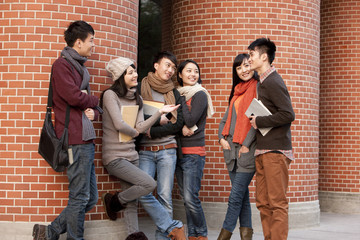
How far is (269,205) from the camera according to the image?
515cm

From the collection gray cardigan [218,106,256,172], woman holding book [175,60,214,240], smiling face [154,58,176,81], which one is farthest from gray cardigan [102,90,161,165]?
gray cardigan [218,106,256,172]

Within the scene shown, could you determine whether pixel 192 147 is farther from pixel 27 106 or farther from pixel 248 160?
pixel 27 106

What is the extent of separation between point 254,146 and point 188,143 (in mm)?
785

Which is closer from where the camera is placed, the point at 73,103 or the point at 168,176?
the point at 73,103

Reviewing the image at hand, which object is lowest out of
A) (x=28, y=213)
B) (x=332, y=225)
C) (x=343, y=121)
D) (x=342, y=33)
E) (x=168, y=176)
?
(x=332, y=225)

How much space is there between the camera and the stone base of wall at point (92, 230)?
5.41m

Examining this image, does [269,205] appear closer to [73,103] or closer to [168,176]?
[168,176]

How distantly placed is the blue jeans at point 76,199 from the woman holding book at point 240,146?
1.50 meters

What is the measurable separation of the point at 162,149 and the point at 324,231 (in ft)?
10.7

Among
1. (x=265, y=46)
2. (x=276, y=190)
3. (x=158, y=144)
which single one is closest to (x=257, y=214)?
(x=158, y=144)

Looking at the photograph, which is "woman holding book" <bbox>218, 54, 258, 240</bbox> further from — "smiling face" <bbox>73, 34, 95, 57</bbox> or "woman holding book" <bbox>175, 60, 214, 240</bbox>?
"smiling face" <bbox>73, 34, 95, 57</bbox>

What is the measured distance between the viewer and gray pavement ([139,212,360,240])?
7.14 metres

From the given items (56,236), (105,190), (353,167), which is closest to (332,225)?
(353,167)

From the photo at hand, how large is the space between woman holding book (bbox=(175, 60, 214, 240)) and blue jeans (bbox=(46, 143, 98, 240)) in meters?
1.27
